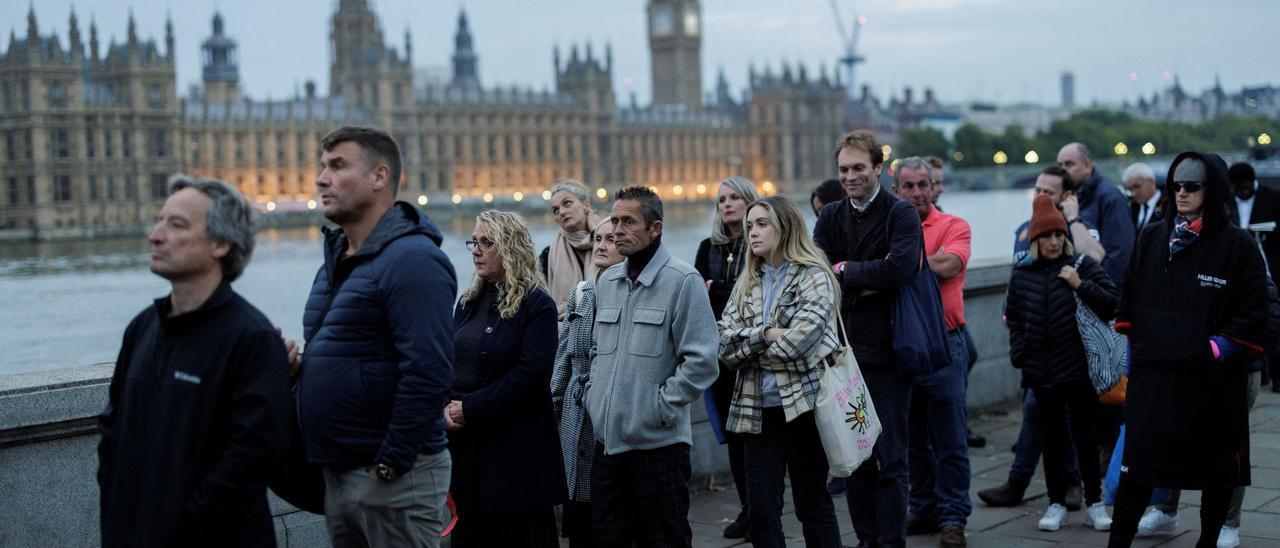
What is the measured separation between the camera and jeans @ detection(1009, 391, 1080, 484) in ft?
19.5

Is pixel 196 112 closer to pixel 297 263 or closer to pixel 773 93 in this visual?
pixel 297 263

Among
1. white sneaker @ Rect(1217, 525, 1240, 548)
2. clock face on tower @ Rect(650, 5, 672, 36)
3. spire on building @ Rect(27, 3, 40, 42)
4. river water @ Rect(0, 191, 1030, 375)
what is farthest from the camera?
clock face on tower @ Rect(650, 5, 672, 36)

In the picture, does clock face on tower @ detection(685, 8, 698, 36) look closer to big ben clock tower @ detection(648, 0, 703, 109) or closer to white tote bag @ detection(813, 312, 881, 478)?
big ben clock tower @ detection(648, 0, 703, 109)

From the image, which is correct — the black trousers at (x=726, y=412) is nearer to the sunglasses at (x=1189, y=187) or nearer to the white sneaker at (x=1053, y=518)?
Result: the white sneaker at (x=1053, y=518)

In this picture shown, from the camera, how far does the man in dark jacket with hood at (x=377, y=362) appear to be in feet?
10.2

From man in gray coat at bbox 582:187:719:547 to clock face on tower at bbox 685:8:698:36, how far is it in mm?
129533

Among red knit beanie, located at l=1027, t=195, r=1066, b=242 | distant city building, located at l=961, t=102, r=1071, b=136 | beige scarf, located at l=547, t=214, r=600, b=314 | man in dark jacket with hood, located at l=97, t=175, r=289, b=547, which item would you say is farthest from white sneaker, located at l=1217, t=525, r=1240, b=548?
distant city building, located at l=961, t=102, r=1071, b=136

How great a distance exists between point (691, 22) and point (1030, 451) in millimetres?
128612

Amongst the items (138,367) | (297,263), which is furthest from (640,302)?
(297,263)

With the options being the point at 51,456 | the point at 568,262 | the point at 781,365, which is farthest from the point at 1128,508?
the point at 51,456

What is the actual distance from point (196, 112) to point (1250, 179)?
79186 millimetres

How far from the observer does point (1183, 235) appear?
4430mm

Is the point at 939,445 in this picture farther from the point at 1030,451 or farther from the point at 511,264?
the point at 511,264

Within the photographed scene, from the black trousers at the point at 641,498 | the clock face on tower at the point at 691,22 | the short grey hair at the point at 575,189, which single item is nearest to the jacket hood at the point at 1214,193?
the black trousers at the point at 641,498
